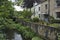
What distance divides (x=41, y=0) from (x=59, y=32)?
1136 inches


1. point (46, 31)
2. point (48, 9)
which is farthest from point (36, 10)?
point (46, 31)

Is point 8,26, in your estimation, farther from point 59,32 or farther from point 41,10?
point 41,10

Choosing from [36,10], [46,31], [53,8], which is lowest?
[46,31]

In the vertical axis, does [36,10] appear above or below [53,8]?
below

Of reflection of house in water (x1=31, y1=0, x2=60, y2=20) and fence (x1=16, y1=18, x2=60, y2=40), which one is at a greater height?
reflection of house in water (x1=31, y1=0, x2=60, y2=20)

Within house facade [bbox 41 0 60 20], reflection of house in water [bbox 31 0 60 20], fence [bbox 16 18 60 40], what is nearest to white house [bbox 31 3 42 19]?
reflection of house in water [bbox 31 0 60 20]

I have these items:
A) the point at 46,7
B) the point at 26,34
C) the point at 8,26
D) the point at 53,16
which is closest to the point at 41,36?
the point at 26,34

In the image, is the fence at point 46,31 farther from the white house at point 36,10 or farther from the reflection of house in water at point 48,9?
the white house at point 36,10

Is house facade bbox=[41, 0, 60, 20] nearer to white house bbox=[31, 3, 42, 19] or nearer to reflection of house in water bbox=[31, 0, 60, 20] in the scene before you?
reflection of house in water bbox=[31, 0, 60, 20]

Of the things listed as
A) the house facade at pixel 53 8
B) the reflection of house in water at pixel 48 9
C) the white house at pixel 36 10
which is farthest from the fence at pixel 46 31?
the white house at pixel 36 10

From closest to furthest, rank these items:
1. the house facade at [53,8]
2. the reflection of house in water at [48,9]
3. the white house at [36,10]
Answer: the house facade at [53,8], the reflection of house in water at [48,9], the white house at [36,10]

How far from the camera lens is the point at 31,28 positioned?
24.0 metres

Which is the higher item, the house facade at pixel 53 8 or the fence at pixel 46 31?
the house facade at pixel 53 8

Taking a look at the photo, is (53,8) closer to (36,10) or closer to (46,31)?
(36,10)
